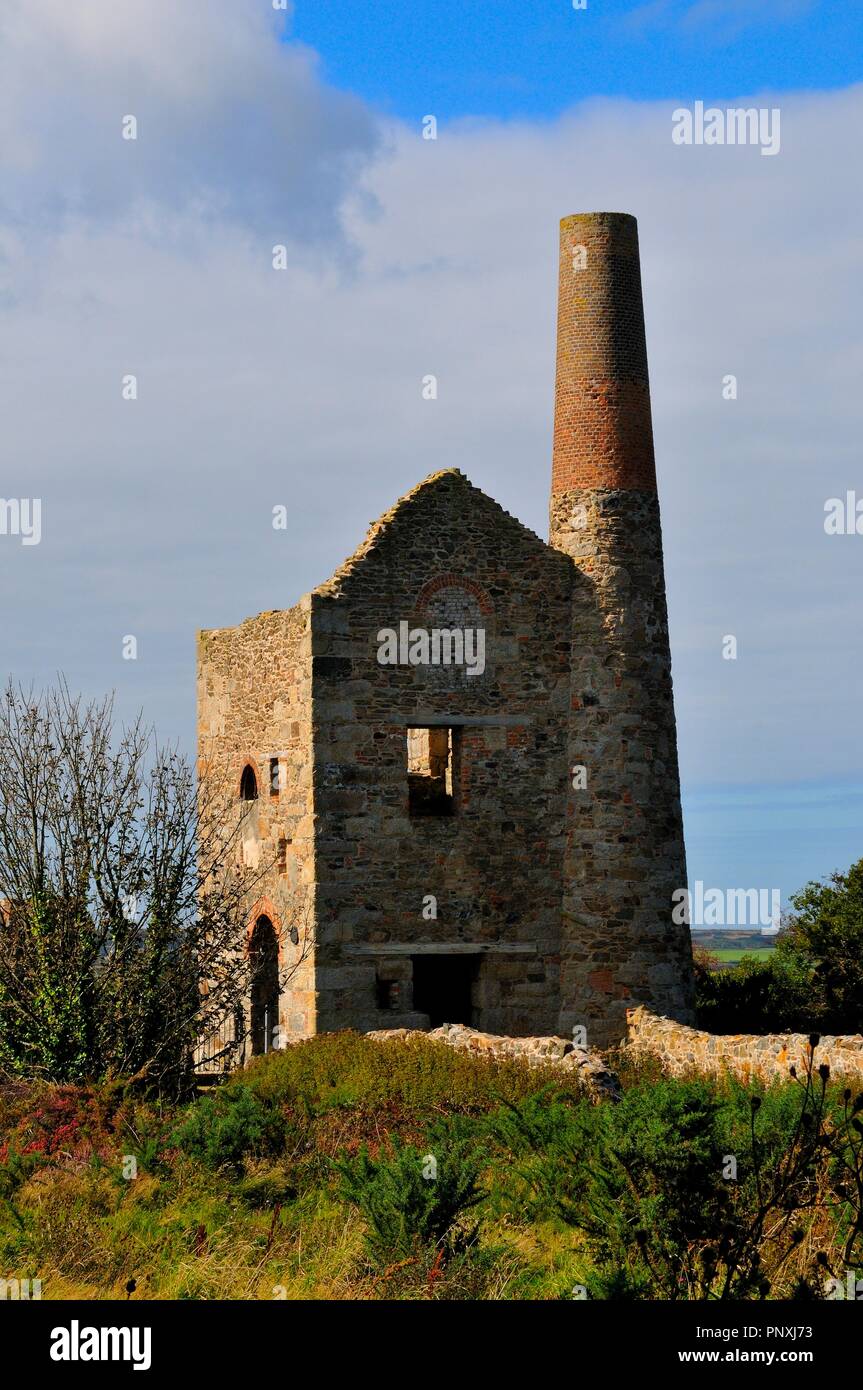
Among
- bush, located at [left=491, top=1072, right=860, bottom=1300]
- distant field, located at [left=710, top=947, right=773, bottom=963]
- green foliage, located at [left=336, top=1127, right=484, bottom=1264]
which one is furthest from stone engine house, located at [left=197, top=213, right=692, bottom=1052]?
distant field, located at [left=710, top=947, right=773, bottom=963]

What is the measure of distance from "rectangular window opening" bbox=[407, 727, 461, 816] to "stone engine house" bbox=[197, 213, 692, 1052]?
66 mm

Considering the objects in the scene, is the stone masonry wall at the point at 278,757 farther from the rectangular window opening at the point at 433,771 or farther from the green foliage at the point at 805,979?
the green foliage at the point at 805,979

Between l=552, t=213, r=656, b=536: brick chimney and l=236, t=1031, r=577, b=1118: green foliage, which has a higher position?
l=552, t=213, r=656, b=536: brick chimney

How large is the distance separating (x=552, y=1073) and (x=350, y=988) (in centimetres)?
475

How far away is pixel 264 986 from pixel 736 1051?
8.47 m

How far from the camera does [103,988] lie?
776 inches

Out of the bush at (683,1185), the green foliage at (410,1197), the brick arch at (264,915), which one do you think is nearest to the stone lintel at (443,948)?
the brick arch at (264,915)

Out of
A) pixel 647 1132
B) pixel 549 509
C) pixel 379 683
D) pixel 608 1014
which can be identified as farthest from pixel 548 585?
pixel 647 1132

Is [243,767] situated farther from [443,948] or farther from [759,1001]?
[759,1001]

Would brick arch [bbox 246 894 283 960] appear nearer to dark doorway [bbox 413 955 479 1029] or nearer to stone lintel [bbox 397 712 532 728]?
dark doorway [bbox 413 955 479 1029]

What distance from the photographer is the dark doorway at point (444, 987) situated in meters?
23.6
